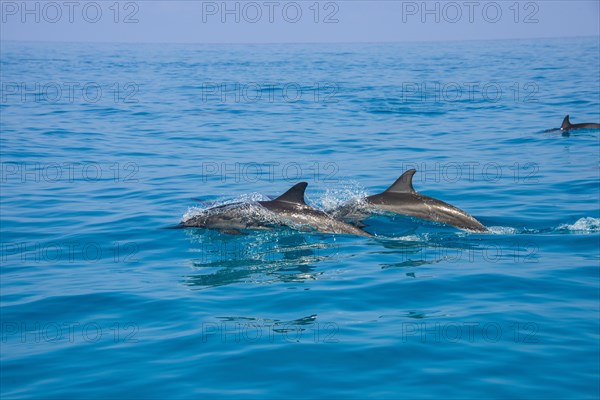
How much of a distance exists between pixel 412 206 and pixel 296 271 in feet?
10.9

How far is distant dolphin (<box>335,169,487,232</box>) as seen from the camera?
12898 mm

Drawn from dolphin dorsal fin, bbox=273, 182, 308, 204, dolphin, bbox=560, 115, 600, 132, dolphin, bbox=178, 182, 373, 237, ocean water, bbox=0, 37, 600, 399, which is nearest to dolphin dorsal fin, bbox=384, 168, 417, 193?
ocean water, bbox=0, 37, 600, 399

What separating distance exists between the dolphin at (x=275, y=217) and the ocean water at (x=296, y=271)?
0.19m

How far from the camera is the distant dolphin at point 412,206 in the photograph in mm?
12898

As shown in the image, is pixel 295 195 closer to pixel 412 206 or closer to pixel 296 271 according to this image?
pixel 296 271

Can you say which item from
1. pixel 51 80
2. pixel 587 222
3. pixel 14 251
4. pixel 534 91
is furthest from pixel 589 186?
pixel 51 80

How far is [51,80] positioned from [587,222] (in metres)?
40.2

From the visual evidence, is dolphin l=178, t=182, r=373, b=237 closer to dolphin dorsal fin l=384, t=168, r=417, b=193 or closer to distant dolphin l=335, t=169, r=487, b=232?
distant dolphin l=335, t=169, r=487, b=232

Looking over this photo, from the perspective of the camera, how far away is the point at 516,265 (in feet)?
35.0

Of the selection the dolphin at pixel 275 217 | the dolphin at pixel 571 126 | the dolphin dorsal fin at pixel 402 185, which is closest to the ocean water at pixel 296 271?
the dolphin at pixel 275 217

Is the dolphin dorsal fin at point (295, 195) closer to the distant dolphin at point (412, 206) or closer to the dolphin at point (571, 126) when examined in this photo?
the distant dolphin at point (412, 206)

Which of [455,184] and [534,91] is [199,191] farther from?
[534,91]

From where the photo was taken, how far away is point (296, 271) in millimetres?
10586

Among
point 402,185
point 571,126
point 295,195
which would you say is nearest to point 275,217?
point 295,195
